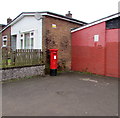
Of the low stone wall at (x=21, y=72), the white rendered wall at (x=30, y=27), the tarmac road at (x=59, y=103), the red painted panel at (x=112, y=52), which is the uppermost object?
the white rendered wall at (x=30, y=27)

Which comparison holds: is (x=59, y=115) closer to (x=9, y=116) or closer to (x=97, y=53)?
(x=9, y=116)

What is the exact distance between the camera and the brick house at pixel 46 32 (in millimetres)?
7863

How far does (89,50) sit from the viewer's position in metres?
8.23

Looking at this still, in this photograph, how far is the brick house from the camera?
310 inches

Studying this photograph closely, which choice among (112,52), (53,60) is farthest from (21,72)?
(112,52)

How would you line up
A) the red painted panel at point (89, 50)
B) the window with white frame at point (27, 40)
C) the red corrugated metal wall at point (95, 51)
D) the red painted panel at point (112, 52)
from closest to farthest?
the red painted panel at point (112, 52)
the red corrugated metal wall at point (95, 51)
the red painted panel at point (89, 50)
the window with white frame at point (27, 40)

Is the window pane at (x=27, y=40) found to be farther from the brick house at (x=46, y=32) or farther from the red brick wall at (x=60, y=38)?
the red brick wall at (x=60, y=38)

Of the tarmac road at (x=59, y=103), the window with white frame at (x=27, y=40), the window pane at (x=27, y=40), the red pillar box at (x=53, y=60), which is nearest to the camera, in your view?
the tarmac road at (x=59, y=103)

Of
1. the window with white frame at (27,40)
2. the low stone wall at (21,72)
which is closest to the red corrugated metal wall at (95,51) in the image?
the low stone wall at (21,72)

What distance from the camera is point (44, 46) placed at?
25.7ft

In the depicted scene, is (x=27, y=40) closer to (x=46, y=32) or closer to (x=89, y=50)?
(x=46, y=32)

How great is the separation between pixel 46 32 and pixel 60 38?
4.51 ft

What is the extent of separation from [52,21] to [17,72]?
4.33 metres

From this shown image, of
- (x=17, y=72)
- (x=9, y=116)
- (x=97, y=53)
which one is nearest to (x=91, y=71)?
(x=97, y=53)
